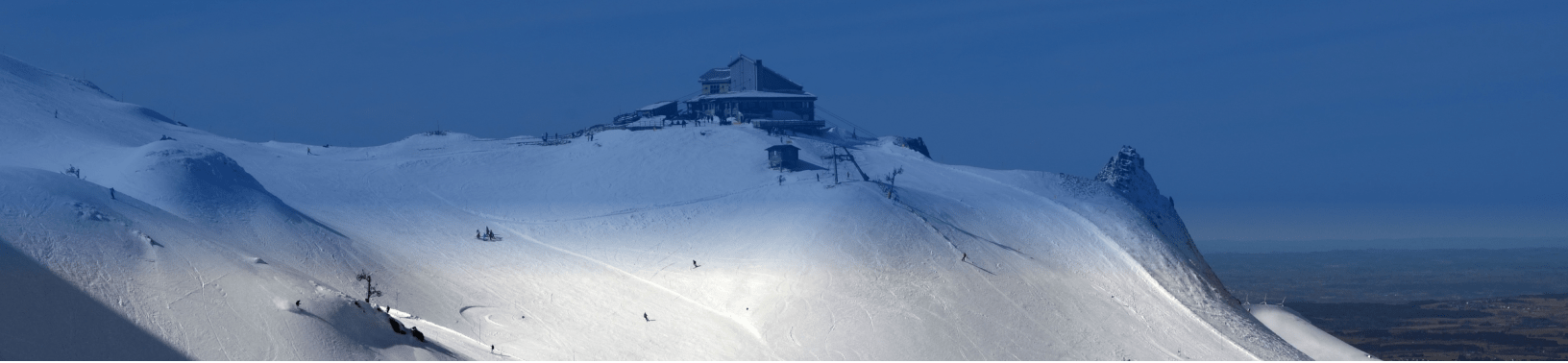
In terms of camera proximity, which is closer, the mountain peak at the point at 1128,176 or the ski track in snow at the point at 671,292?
the ski track in snow at the point at 671,292

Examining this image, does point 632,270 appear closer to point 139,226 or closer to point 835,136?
point 139,226

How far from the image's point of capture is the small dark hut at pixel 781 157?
76.4 meters

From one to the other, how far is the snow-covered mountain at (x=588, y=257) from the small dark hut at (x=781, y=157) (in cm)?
152

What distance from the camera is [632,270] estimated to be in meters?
61.6

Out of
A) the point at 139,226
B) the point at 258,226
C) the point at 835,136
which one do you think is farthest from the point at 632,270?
the point at 835,136

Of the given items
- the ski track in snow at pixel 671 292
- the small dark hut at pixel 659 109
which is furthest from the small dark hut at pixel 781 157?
the small dark hut at pixel 659 109

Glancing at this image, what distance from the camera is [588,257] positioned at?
208ft

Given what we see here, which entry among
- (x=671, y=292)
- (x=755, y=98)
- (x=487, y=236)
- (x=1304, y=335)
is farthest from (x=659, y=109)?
(x=1304, y=335)

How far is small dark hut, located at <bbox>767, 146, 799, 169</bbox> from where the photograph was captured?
76438 millimetres

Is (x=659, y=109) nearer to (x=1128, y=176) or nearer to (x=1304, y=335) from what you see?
(x=1128, y=176)

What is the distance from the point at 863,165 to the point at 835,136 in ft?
50.8

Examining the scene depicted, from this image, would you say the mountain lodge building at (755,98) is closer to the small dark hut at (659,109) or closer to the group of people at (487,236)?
the small dark hut at (659,109)

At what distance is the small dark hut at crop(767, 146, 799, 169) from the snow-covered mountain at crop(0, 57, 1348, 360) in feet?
5.00

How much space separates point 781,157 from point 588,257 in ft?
53.9
